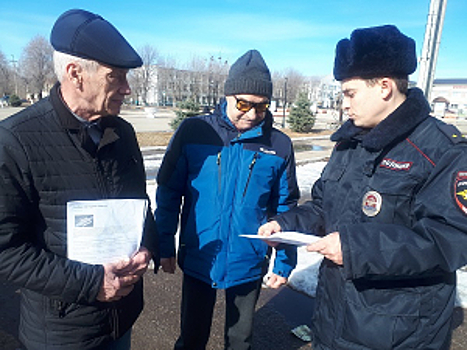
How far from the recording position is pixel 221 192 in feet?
7.35

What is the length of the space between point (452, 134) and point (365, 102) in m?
0.41

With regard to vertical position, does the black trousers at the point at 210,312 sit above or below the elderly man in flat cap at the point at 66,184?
below

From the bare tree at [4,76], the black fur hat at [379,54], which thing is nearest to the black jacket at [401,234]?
the black fur hat at [379,54]

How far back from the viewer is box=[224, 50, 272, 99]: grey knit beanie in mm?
2287

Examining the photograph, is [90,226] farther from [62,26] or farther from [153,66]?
[153,66]

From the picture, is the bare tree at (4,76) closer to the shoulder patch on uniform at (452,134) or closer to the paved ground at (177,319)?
the paved ground at (177,319)

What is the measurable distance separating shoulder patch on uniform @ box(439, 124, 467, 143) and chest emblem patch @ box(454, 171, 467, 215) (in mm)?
177

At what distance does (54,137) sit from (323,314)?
1.63m

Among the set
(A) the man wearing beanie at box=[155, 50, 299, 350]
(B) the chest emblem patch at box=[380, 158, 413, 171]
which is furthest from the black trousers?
(B) the chest emblem patch at box=[380, 158, 413, 171]

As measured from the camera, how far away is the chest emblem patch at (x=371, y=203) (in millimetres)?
1585

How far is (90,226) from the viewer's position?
4.80ft

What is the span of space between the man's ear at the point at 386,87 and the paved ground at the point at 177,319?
7.66 feet

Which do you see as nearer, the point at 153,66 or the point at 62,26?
the point at 62,26

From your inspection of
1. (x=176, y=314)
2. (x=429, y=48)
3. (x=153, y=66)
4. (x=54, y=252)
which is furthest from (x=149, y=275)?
(x=153, y=66)
